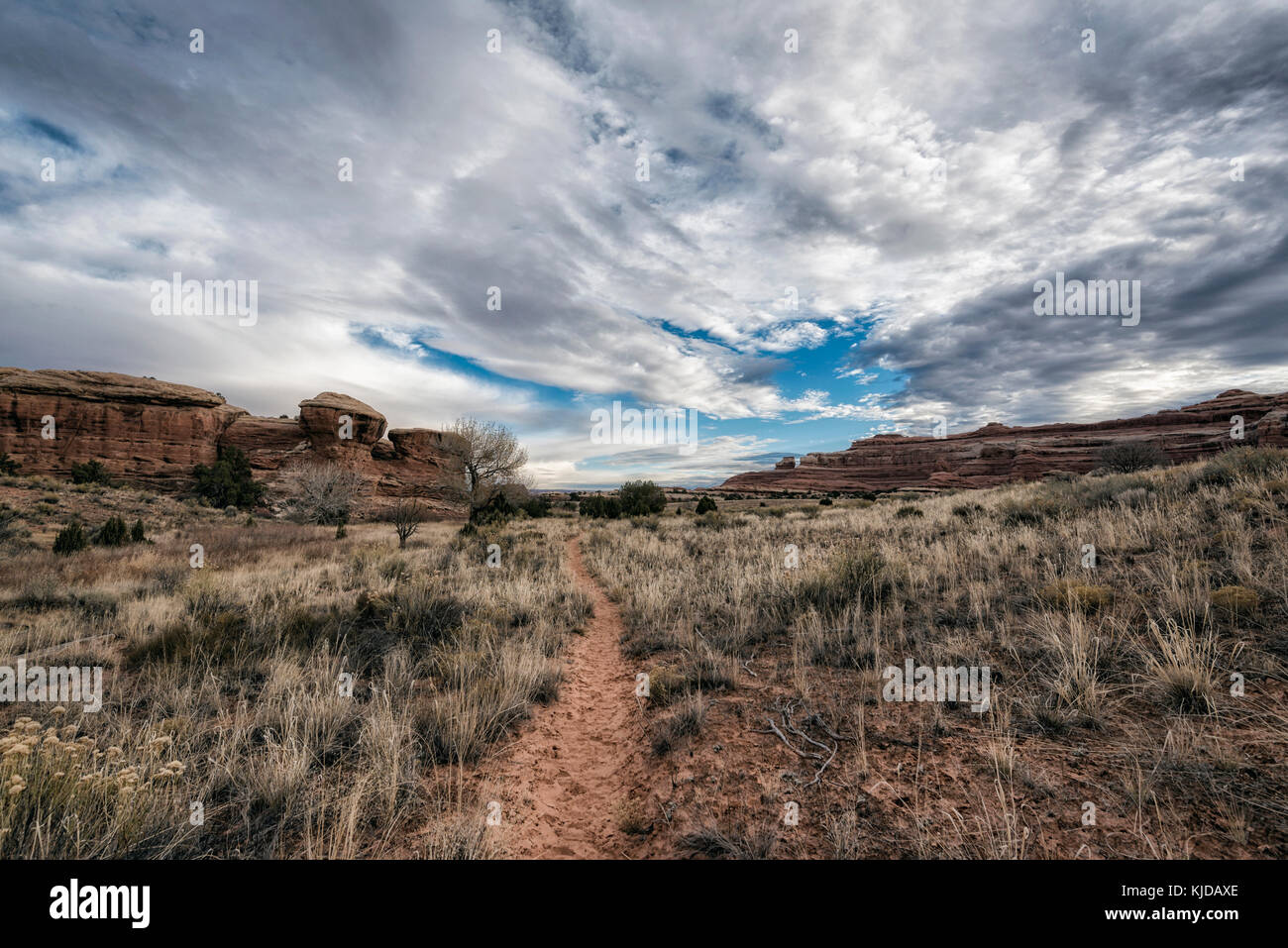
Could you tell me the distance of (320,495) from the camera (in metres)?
34.6

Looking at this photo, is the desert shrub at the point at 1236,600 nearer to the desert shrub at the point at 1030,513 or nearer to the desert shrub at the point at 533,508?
the desert shrub at the point at 1030,513

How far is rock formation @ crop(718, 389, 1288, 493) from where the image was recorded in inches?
2136

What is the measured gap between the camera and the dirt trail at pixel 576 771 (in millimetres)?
3205

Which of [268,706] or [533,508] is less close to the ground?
[268,706]

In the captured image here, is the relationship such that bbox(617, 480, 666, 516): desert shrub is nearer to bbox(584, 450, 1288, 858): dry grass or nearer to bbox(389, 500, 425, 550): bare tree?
bbox(389, 500, 425, 550): bare tree

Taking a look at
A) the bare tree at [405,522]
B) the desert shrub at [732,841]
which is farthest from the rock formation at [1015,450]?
the bare tree at [405,522]

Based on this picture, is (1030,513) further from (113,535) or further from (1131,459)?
(113,535)

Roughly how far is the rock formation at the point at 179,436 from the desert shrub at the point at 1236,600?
42721 mm

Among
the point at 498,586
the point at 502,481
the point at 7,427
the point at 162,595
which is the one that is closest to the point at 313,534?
the point at 502,481

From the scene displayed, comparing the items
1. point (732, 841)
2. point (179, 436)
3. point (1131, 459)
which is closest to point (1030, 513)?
point (732, 841)

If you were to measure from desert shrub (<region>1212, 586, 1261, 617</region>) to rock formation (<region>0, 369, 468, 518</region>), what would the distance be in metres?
42.7

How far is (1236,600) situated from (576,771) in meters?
6.36

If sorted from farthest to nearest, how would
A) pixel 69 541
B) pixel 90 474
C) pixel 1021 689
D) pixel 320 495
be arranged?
pixel 90 474 → pixel 320 495 → pixel 69 541 → pixel 1021 689
